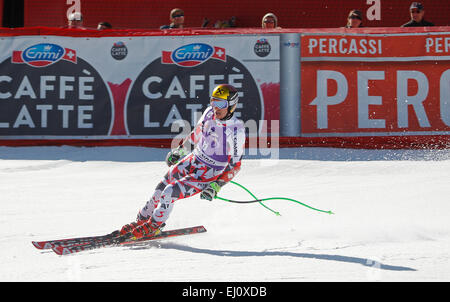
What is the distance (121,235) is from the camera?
235 inches

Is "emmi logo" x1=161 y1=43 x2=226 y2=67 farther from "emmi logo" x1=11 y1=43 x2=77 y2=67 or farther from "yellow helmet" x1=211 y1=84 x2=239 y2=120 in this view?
"yellow helmet" x1=211 y1=84 x2=239 y2=120

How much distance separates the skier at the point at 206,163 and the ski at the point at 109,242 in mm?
101

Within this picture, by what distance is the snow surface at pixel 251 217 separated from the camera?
16.0 ft

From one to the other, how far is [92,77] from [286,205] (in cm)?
526

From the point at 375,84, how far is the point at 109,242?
22.0 ft

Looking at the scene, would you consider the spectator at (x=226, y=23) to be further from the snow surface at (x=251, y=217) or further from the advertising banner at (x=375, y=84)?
the snow surface at (x=251, y=217)

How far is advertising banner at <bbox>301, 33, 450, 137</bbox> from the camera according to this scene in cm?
1071

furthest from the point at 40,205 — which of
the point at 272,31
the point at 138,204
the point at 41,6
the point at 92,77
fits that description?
the point at 41,6

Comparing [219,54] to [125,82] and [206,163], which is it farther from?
[206,163]

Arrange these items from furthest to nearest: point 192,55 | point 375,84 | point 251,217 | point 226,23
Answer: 1. point 226,23
2. point 192,55
3. point 375,84
4. point 251,217

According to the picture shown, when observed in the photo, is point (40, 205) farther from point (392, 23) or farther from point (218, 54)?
point (392, 23)

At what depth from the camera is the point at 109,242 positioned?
581cm

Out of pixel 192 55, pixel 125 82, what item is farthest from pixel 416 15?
pixel 125 82

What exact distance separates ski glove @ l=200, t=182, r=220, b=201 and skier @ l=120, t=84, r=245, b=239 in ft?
0.28
